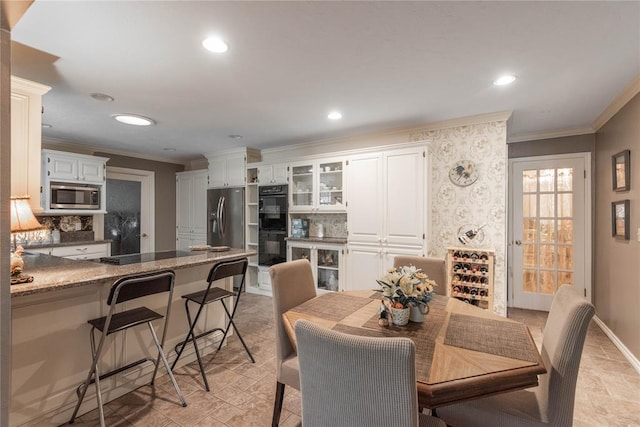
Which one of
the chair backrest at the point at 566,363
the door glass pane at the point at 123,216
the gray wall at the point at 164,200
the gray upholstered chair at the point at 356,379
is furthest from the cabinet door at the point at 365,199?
the door glass pane at the point at 123,216

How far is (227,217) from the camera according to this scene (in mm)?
5039

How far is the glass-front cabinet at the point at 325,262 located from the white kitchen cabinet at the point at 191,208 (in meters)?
2.25

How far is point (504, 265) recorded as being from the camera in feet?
10.9

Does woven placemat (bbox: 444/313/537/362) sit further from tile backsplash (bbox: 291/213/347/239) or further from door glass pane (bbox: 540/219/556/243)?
door glass pane (bbox: 540/219/556/243)

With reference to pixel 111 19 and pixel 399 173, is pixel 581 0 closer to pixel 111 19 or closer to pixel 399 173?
pixel 399 173

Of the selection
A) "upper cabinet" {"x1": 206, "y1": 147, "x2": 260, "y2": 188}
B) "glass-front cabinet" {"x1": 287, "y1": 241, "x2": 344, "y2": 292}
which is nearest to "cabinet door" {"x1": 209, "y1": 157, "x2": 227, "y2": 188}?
"upper cabinet" {"x1": 206, "y1": 147, "x2": 260, "y2": 188}

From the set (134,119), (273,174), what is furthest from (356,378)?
(273,174)

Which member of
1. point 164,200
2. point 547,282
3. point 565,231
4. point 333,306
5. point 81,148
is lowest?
point 547,282

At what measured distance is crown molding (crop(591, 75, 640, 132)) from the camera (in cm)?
254

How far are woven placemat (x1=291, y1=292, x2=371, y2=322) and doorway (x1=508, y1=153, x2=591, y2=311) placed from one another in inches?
130

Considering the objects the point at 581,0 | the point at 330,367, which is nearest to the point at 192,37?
the point at 330,367

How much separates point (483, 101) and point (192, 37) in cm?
266

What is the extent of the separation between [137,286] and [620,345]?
4.23 metres

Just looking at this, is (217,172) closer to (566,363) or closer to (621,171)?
(566,363)
